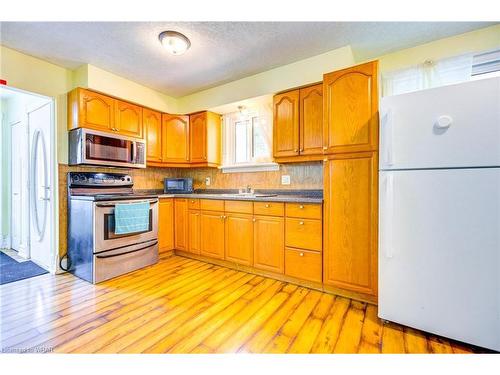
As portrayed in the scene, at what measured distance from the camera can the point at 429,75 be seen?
2287 mm

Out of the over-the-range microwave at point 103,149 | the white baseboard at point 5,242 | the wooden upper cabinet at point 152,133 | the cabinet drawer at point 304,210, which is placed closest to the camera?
the cabinet drawer at point 304,210

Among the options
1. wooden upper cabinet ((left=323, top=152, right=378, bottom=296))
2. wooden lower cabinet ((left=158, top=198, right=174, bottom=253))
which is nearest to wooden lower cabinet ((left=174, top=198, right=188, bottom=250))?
wooden lower cabinet ((left=158, top=198, right=174, bottom=253))

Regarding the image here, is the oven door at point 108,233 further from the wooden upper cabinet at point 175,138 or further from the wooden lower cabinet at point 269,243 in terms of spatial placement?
the wooden lower cabinet at point 269,243

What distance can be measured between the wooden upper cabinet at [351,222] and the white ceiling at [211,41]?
A: 3.98 feet

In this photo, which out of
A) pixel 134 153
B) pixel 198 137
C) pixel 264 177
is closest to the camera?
pixel 134 153

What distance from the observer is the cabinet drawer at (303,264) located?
221cm

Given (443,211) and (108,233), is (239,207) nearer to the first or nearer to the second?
(108,233)

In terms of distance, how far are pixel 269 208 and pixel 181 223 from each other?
147cm

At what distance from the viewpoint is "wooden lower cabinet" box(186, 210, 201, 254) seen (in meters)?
3.10

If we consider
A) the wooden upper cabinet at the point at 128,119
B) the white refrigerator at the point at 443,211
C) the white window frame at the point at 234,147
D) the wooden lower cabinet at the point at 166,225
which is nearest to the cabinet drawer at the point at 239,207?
the white window frame at the point at 234,147

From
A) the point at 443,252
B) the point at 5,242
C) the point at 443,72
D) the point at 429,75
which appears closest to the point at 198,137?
the point at 429,75

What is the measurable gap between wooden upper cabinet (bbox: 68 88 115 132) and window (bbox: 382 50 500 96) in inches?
130
